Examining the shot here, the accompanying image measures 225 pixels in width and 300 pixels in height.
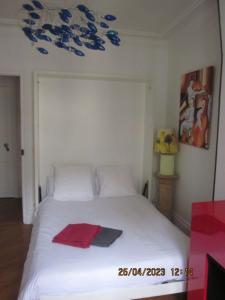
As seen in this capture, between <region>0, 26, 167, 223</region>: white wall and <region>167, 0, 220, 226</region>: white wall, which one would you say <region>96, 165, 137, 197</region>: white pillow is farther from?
<region>167, 0, 220, 226</region>: white wall

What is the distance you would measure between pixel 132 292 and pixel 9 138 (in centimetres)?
355

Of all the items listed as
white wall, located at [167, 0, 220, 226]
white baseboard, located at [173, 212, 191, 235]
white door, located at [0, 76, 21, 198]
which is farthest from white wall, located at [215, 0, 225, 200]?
white door, located at [0, 76, 21, 198]

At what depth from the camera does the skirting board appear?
1742 millimetres

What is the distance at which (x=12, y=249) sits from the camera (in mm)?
2885

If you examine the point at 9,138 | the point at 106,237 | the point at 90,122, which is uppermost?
the point at 90,122

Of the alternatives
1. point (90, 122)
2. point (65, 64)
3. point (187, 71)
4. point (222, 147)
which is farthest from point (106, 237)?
point (65, 64)

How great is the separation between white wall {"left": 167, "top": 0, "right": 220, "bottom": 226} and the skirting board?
1080 millimetres

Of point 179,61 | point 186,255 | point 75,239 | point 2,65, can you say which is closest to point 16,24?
point 2,65

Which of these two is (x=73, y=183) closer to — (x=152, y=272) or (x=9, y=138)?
(x=152, y=272)

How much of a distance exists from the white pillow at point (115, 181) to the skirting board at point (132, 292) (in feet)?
5.08

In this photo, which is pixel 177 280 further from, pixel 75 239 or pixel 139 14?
pixel 139 14

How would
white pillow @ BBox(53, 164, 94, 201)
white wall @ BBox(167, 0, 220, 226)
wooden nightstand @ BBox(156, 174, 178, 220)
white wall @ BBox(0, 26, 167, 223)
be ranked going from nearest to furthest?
white wall @ BBox(167, 0, 220, 226) < white pillow @ BBox(53, 164, 94, 201) < white wall @ BBox(0, 26, 167, 223) < wooden nightstand @ BBox(156, 174, 178, 220)

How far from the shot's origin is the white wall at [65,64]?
3336mm

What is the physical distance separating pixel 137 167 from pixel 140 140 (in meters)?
0.37
